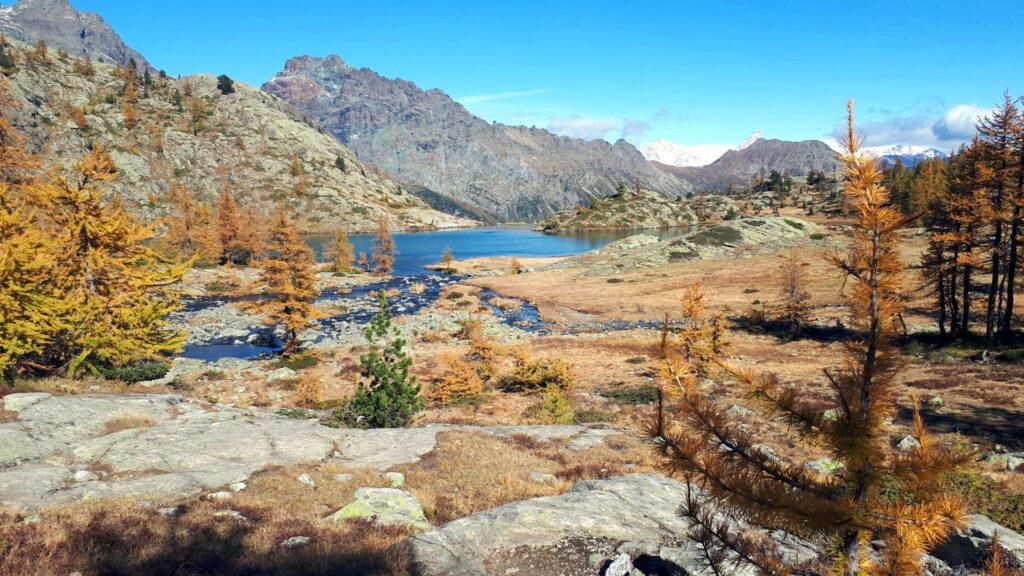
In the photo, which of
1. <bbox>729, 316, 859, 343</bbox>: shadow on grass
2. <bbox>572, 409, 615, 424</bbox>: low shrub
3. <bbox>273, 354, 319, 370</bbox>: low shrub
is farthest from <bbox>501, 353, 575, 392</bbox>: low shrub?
<bbox>729, 316, 859, 343</bbox>: shadow on grass

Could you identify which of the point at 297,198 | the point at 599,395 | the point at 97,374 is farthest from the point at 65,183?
the point at 297,198

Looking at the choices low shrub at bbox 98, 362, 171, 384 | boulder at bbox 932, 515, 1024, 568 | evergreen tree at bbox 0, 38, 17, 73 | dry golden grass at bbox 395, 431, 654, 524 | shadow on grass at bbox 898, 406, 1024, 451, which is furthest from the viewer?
evergreen tree at bbox 0, 38, 17, 73

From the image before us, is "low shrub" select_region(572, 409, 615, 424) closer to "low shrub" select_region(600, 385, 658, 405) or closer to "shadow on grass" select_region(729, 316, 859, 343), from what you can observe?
"low shrub" select_region(600, 385, 658, 405)

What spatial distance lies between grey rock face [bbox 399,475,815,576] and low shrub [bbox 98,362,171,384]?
889 inches

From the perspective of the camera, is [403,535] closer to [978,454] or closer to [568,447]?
[978,454]

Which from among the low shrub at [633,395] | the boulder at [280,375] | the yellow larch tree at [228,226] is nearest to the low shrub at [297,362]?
the boulder at [280,375]

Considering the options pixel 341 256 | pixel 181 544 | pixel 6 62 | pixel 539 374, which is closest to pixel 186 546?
pixel 181 544

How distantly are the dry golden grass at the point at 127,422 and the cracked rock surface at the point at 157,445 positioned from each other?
3cm

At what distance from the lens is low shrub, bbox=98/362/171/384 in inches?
888

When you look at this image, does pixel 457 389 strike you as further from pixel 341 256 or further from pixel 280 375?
pixel 341 256

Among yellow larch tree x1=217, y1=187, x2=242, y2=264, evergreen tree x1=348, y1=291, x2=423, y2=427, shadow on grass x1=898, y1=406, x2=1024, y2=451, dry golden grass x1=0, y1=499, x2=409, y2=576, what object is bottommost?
shadow on grass x1=898, y1=406, x2=1024, y2=451

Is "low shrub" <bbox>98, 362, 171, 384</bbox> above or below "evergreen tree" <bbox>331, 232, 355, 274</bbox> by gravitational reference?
below

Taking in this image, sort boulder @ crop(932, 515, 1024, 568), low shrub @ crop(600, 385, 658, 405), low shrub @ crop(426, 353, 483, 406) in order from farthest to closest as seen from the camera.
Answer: low shrub @ crop(426, 353, 483, 406), low shrub @ crop(600, 385, 658, 405), boulder @ crop(932, 515, 1024, 568)

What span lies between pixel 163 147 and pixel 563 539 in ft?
683
